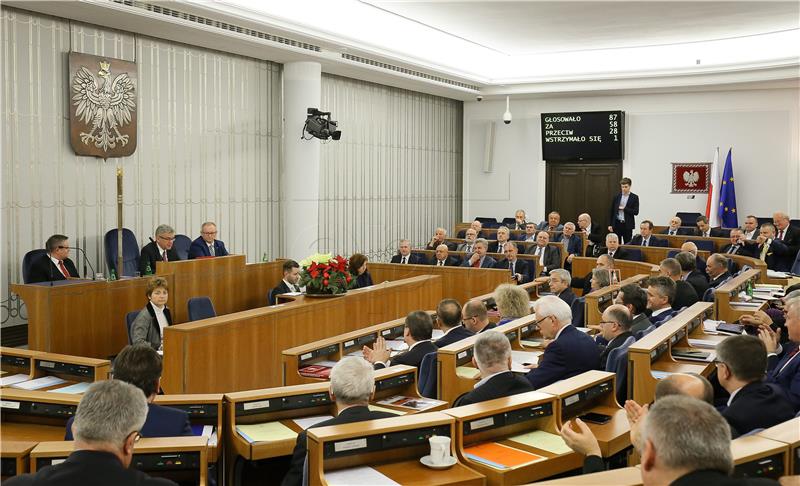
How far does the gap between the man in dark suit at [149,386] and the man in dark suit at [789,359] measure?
3.19m

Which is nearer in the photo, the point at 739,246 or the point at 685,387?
the point at 685,387

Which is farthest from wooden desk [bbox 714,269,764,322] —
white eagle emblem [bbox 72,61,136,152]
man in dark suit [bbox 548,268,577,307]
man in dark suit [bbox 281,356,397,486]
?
white eagle emblem [bbox 72,61,136,152]

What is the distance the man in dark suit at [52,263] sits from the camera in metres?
8.53

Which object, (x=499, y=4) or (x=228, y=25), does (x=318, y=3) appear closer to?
(x=228, y=25)

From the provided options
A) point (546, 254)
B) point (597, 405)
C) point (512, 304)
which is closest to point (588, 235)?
point (546, 254)

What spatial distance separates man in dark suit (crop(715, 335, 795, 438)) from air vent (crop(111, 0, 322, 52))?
7377 millimetres

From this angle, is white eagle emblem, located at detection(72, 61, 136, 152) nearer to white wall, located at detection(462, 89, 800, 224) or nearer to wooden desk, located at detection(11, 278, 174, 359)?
wooden desk, located at detection(11, 278, 174, 359)

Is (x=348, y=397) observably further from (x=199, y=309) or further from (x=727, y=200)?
(x=727, y=200)

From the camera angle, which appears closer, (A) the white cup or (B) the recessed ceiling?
(A) the white cup

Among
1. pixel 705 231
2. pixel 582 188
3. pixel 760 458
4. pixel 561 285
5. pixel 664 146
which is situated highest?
pixel 664 146

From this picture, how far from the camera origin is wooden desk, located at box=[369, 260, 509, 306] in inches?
425

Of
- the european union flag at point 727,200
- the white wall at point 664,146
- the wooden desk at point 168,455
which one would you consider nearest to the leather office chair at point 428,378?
the wooden desk at point 168,455

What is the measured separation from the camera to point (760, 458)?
3.04 metres

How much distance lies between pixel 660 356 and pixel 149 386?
3.73m
